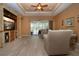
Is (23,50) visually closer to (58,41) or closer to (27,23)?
(58,41)

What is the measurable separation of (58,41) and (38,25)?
9190 millimetres

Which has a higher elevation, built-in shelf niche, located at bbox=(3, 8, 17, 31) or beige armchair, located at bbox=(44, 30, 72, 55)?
built-in shelf niche, located at bbox=(3, 8, 17, 31)

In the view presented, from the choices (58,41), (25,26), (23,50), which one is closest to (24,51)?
(23,50)

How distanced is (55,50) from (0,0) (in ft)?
7.96

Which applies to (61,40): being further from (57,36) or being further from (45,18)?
(45,18)

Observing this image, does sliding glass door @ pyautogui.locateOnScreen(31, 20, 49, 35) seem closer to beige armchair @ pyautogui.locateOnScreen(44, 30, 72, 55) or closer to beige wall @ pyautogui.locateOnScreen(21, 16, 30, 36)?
beige wall @ pyautogui.locateOnScreen(21, 16, 30, 36)

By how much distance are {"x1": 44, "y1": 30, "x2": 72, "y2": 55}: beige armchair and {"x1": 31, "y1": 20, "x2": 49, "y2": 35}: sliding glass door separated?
8815mm

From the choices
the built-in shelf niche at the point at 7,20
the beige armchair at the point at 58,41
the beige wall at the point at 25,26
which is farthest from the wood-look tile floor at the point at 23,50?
the beige wall at the point at 25,26

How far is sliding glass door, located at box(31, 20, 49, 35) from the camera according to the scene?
12.9 m

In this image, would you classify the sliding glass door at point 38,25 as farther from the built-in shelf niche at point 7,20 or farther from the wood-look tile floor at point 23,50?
the wood-look tile floor at point 23,50

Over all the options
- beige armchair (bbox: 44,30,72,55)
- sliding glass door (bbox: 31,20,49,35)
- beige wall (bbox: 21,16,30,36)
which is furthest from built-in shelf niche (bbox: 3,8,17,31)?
sliding glass door (bbox: 31,20,49,35)

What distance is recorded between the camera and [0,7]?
5.62 metres

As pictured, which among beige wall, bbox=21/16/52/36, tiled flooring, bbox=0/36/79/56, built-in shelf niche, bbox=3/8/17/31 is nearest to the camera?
tiled flooring, bbox=0/36/79/56

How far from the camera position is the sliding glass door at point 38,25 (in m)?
12.9
